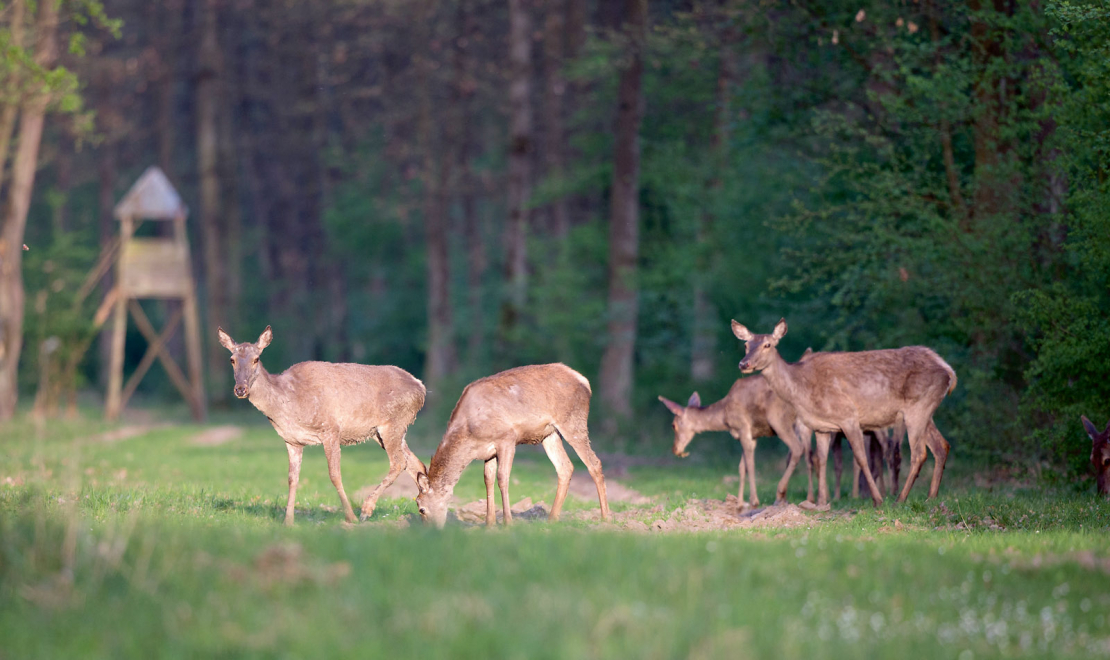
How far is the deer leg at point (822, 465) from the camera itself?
547 inches

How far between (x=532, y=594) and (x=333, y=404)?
680 centimetres

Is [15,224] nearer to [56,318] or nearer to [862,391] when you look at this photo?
[56,318]

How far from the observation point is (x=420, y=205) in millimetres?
39969

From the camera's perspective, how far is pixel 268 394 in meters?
12.6

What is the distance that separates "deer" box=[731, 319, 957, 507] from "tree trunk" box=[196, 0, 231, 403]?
25.2 m

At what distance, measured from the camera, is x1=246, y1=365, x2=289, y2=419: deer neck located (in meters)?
12.5

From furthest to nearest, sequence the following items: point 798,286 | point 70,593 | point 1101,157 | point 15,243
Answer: point 15,243
point 798,286
point 1101,157
point 70,593

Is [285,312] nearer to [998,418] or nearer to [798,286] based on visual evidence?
[798,286]

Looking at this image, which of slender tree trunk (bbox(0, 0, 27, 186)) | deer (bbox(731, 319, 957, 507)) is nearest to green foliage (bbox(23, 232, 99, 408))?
slender tree trunk (bbox(0, 0, 27, 186))

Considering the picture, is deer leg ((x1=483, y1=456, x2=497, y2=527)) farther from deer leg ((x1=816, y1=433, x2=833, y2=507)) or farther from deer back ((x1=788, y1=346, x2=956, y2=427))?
deer back ((x1=788, y1=346, x2=956, y2=427))

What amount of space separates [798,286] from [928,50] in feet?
14.7

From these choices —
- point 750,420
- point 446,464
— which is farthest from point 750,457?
point 446,464

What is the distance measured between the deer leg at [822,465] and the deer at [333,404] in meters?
5.08

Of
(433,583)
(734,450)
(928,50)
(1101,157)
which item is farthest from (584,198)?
(433,583)
